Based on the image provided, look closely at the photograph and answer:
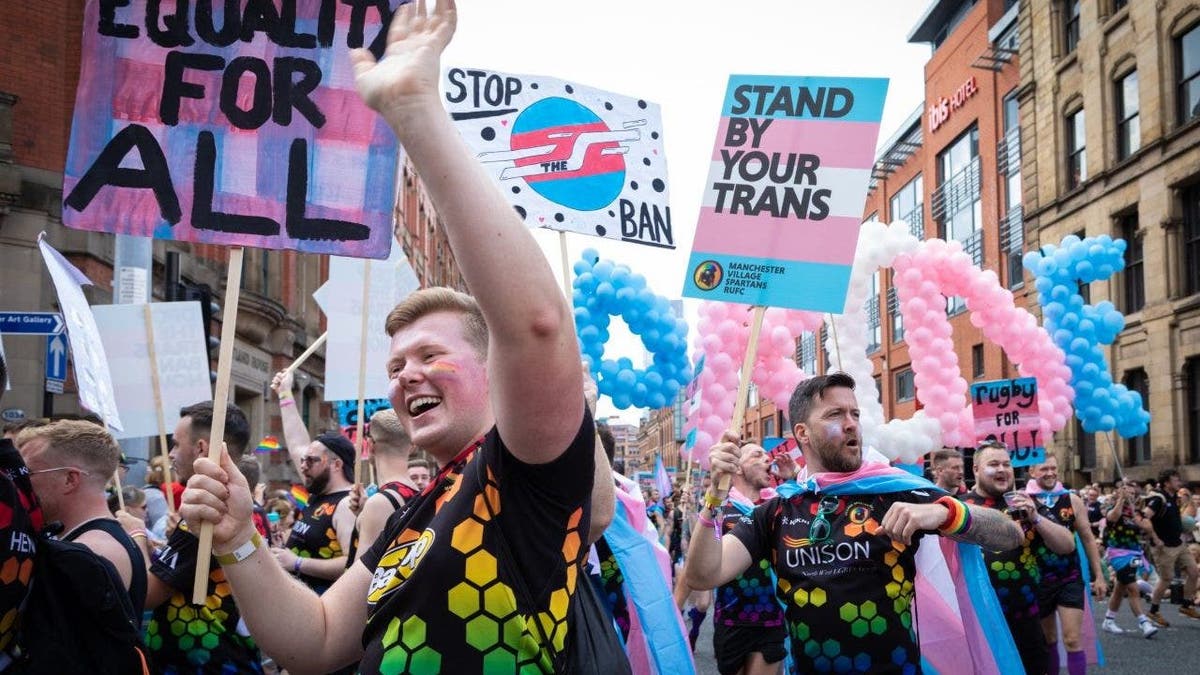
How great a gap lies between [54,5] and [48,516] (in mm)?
14642

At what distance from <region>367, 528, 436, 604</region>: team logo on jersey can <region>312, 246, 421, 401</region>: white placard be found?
21.7 ft

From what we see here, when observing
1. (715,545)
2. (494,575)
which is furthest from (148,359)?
Result: (494,575)

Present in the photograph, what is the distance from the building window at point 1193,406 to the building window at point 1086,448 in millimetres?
4167

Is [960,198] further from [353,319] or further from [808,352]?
[353,319]

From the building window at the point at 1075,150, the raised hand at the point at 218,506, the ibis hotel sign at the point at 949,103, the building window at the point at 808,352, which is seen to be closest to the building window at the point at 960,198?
the ibis hotel sign at the point at 949,103

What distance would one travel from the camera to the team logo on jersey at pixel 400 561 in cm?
228

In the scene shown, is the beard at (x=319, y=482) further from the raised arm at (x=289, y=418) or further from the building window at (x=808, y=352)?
the building window at (x=808, y=352)

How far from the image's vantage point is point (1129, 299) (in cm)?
2605

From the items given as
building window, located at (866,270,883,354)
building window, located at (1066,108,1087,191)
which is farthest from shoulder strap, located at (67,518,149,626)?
building window, located at (866,270,883,354)

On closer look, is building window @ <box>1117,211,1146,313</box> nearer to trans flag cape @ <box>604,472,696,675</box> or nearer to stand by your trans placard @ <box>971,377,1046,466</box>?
stand by your trans placard @ <box>971,377,1046,466</box>

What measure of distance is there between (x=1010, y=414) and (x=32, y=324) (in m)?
8.35

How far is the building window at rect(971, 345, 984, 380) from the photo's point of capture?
112 ft

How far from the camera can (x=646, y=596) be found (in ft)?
20.6

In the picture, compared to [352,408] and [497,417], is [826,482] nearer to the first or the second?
[497,417]
